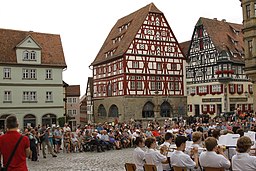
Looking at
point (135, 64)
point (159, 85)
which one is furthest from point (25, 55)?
point (159, 85)

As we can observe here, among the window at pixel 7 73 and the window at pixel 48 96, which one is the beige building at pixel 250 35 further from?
the window at pixel 7 73

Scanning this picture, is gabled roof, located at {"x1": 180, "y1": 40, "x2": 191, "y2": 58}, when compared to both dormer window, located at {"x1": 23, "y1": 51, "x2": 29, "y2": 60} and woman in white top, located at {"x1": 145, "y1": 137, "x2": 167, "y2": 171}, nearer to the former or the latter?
dormer window, located at {"x1": 23, "y1": 51, "x2": 29, "y2": 60}

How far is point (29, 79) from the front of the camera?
38.8 meters

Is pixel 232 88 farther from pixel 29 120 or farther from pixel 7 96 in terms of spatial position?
pixel 7 96

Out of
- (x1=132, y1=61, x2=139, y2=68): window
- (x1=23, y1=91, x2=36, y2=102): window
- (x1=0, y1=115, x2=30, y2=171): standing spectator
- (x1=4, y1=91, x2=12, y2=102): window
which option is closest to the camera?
(x1=0, y1=115, x2=30, y2=171): standing spectator

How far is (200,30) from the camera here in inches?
1934

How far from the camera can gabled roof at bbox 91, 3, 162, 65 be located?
45688 millimetres

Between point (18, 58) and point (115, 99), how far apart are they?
14088 mm

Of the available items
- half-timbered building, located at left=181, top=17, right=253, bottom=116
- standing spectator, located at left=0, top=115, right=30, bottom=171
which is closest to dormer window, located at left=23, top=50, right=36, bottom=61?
half-timbered building, located at left=181, top=17, right=253, bottom=116

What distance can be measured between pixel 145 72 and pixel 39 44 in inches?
546

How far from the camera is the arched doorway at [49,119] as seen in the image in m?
39.6

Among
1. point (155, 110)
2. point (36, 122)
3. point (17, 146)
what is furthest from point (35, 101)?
point (17, 146)

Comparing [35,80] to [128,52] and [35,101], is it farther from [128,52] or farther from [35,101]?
[128,52]

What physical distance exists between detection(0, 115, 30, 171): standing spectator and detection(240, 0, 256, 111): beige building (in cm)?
2766
